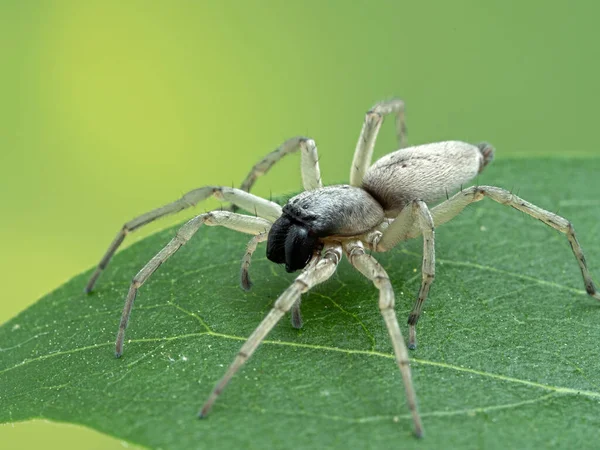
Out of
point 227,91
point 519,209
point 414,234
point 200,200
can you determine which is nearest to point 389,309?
point 414,234

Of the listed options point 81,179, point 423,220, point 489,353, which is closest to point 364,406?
point 489,353

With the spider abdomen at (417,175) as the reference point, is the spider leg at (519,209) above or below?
below

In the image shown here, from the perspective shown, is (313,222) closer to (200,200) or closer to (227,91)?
(200,200)

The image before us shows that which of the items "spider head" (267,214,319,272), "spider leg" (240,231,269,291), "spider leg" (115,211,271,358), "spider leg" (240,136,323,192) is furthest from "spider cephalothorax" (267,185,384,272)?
"spider leg" (240,136,323,192)

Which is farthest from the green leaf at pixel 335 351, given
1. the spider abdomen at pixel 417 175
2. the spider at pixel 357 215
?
the spider abdomen at pixel 417 175

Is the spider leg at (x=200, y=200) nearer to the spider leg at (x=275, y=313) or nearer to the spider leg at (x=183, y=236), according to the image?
the spider leg at (x=183, y=236)
